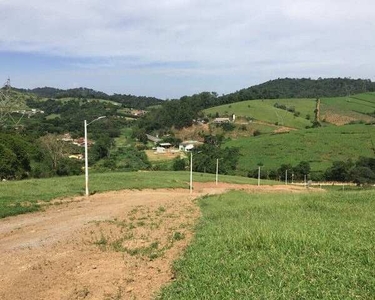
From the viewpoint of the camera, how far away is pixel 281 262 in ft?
24.6

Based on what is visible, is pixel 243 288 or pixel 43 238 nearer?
pixel 243 288

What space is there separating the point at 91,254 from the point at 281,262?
4.54 m

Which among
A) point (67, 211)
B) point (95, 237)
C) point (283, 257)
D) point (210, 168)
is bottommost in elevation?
point (210, 168)

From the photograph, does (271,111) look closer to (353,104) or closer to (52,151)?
(353,104)

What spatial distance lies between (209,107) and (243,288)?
507 feet

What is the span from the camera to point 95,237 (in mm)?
11875

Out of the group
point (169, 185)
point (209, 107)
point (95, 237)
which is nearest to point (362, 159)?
point (169, 185)

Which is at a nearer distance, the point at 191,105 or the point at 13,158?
the point at 13,158

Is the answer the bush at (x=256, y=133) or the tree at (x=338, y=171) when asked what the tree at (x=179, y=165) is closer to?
the tree at (x=338, y=171)

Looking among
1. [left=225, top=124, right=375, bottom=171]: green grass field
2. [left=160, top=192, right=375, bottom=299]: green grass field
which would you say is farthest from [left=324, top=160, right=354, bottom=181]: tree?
[left=160, top=192, right=375, bottom=299]: green grass field

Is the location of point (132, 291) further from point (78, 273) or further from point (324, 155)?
point (324, 155)

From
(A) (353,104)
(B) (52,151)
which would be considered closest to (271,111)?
(A) (353,104)

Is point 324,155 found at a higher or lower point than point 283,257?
lower

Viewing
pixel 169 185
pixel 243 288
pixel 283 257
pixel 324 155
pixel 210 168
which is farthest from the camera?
pixel 324 155
